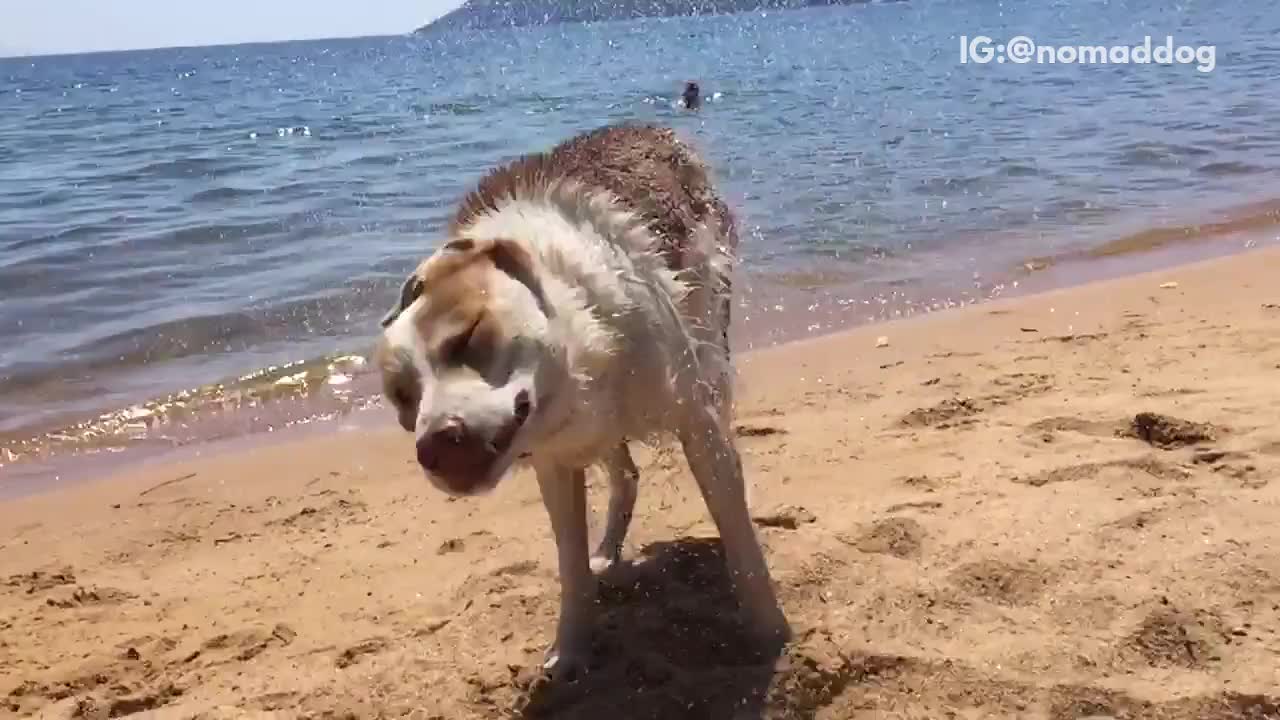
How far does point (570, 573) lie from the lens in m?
3.50

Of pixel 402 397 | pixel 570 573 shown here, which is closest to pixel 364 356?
pixel 570 573

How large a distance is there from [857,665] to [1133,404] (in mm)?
2286

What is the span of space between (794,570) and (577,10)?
502ft

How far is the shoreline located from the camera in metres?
6.10

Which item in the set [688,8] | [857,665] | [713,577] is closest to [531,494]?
[713,577]

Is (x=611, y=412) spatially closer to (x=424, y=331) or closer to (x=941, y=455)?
(x=424, y=331)

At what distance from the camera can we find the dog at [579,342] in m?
2.33

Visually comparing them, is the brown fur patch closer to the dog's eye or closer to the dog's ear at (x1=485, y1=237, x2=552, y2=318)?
the dog's ear at (x1=485, y1=237, x2=552, y2=318)

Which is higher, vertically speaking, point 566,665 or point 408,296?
point 408,296

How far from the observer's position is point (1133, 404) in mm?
4922

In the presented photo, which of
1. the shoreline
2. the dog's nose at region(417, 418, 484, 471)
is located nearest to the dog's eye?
the dog's nose at region(417, 418, 484, 471)

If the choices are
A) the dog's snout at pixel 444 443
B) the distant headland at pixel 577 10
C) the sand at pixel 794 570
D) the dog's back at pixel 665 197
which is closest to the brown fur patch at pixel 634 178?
the dog's back at pixel 665 197

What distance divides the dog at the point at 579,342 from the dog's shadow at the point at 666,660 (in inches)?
3.5

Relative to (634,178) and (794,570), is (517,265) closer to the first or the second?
(634,178)
